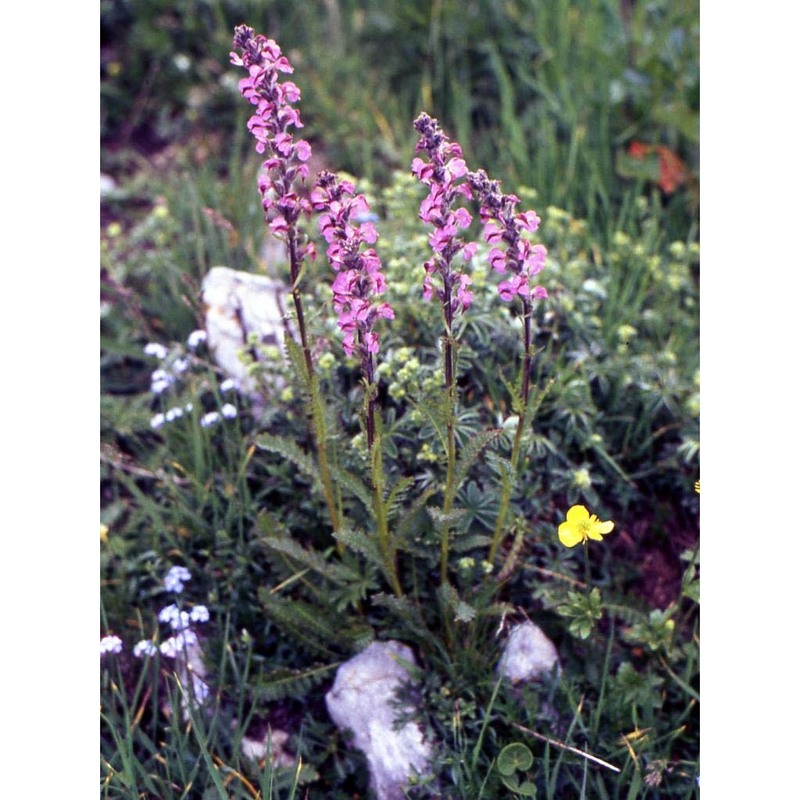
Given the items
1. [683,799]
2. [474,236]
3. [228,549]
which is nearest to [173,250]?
[474,236]

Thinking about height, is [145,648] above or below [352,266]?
below

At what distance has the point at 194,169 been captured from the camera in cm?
359

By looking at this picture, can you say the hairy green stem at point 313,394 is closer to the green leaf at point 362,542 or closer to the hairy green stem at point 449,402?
the green leaf at point 362,542

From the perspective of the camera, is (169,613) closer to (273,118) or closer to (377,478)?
(377,478)

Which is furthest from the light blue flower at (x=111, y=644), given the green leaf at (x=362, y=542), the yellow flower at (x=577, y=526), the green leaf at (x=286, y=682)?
the yellow flower at (x=577, y=526)

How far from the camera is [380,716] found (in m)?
2.01

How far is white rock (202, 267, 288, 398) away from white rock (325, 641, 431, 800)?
82cm

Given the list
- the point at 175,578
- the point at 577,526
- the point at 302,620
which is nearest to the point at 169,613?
the point at 175,578

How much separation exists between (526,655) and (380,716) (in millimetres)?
351

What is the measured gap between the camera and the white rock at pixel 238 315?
8.45ft

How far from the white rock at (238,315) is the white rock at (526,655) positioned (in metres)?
0.95

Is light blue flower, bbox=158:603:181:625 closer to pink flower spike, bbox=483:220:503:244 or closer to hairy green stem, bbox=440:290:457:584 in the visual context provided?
hairy green stem, bbox=440:290:457:584
